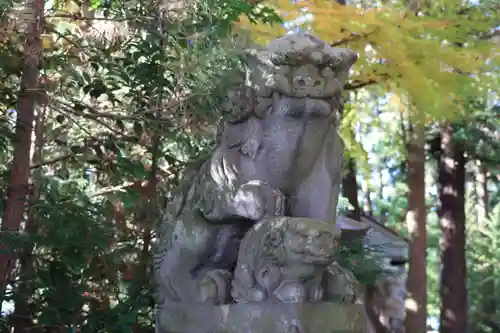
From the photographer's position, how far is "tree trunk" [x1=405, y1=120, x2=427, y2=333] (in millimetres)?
6551

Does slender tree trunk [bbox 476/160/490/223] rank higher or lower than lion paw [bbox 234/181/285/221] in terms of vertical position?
higher

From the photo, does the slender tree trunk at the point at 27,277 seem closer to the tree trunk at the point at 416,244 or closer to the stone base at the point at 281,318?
the stone base at the point at 281,318

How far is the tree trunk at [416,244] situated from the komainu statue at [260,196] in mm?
4290

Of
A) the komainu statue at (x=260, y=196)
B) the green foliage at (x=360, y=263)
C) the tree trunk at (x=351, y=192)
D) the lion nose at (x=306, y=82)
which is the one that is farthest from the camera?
the tree trunk at (x=351, y=192)

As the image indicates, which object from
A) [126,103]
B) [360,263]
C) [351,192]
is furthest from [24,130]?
[351,192]

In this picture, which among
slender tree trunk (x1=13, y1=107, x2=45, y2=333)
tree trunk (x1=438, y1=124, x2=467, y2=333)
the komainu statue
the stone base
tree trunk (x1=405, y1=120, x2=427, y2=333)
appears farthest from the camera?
tree trunk (x1=438, y1=124, x2=467, y2=333)

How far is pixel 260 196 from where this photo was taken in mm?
2217

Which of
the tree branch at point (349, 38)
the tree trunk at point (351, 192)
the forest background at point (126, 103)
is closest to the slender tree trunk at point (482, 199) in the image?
the tree trunk at point (351, 192)

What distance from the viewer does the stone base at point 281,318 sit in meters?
2.00

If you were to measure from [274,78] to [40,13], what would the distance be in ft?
4.14

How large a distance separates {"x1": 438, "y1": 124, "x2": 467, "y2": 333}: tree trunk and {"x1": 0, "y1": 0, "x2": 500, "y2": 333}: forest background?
3409 mm

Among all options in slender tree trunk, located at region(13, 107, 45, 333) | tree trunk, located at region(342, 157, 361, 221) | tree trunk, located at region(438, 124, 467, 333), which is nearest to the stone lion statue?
Answer: slender tree trunk, located at region(13, 107, 45, 333)

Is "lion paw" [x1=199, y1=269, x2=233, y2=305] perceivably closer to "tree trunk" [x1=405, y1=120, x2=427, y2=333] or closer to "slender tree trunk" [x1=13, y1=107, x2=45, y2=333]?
"slender tree trunk" [x1=13, y1=107, x2=45, y2=333]

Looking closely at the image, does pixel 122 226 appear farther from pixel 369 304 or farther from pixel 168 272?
pixel 369 304
